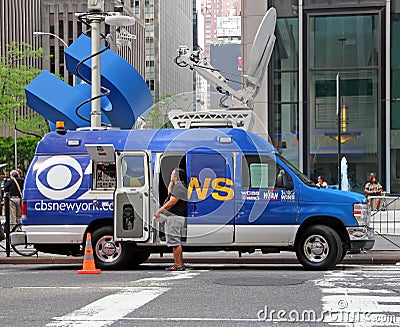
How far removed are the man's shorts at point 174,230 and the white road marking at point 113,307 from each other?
5.33 feet

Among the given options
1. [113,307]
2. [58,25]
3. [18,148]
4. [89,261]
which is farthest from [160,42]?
[113,307]

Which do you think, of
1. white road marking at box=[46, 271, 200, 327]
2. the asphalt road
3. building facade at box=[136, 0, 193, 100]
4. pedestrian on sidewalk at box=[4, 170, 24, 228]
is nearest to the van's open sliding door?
the asphalt road

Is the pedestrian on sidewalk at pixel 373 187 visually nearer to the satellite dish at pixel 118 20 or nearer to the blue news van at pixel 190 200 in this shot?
the satellite dish at pixel 118 20

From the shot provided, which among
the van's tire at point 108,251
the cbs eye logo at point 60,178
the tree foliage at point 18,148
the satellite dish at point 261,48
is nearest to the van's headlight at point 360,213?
the van's tire at point 108,251

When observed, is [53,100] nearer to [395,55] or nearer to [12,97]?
[395,55]

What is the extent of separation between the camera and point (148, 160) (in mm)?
14336

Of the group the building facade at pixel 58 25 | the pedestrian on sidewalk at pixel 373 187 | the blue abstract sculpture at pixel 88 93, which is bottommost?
the pedestrian on sidewalk at pixel 373 187

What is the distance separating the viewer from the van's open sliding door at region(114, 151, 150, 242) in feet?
46.9

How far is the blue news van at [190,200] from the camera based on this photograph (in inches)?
553

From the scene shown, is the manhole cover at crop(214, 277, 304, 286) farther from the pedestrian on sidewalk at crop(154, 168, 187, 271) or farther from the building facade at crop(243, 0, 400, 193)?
the building facade at crop(243, 0, 400, 193)

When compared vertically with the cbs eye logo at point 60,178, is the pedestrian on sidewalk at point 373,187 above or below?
below

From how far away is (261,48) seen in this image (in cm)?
2330

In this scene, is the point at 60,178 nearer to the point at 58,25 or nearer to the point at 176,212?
the point at 176,212

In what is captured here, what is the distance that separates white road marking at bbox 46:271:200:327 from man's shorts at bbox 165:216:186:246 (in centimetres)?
162
